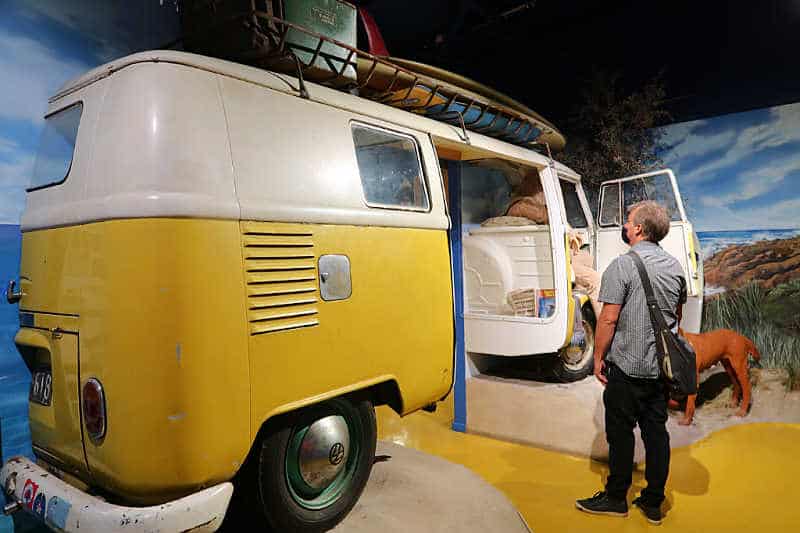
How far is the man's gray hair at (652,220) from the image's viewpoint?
125 inches

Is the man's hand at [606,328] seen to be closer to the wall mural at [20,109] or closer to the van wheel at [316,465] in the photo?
the van wheel at [316,465]

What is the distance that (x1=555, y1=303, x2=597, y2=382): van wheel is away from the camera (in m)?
5.76

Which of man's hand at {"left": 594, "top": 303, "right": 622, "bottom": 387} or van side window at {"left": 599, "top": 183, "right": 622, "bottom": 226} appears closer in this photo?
man's hand at {"left": 594, "top": 303, "right": 622, "bottom": 387}

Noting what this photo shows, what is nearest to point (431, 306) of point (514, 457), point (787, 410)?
point (514, 457)

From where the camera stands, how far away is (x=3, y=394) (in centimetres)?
319

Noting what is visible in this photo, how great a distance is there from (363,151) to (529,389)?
3488 mm

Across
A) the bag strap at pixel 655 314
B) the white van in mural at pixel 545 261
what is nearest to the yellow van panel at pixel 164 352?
the bag strap at pixel 655 314

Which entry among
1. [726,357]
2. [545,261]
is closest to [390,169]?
[545,261]

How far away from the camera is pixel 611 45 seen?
21.6 ft

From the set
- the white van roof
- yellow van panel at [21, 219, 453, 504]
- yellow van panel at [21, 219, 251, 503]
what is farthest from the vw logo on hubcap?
the white van roof

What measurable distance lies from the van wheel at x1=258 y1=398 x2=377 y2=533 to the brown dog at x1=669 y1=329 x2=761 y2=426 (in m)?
3.26

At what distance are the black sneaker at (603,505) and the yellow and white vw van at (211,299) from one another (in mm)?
1254

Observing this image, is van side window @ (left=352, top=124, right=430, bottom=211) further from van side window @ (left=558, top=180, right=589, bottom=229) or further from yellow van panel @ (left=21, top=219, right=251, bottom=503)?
van side window @ (left=558, top=180, right=589, bottom=229)

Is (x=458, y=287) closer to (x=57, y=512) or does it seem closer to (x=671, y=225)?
(x=671, y=225)
